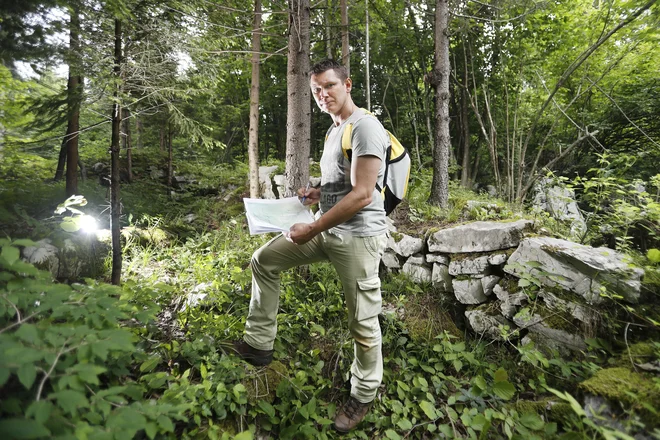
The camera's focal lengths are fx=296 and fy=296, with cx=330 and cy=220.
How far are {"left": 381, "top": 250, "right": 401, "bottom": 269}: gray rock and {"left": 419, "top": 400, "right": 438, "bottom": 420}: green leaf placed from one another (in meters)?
1.90

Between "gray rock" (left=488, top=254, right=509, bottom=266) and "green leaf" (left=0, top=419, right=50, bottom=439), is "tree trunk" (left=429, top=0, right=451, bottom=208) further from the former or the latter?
"green leaf" (left=0, top=419, right=50, bottom=439)

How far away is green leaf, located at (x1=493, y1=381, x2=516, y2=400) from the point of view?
224 cm

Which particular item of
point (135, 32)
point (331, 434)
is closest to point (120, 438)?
point (331, 434)

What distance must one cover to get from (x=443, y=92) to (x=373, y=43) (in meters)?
5.97

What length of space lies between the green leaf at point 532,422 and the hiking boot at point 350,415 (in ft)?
3.53

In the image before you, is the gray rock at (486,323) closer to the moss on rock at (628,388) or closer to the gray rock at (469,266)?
the gray rock at (469,266)

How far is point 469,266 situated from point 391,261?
1042 millimetres

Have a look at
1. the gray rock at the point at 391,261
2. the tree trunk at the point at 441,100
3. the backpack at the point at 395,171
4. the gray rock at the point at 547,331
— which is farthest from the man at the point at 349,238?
the tree trunk at the point at 441,100

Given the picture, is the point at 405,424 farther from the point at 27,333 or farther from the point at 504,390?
the point at 27,333

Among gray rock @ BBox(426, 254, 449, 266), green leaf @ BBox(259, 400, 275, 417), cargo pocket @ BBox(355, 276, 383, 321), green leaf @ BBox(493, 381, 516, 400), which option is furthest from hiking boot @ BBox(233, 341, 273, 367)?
gray rock @ BBox(426, 254, 449, 266)

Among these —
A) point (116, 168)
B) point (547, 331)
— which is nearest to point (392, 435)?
point (547, 331)

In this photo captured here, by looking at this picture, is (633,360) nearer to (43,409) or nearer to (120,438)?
(120,438)

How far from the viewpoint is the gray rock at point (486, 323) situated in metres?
2.96

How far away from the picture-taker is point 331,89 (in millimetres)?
2111
